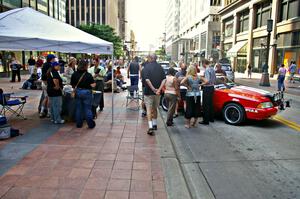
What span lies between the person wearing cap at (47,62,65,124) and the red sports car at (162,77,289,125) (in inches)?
184

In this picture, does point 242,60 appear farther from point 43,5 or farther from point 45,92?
point 45,92

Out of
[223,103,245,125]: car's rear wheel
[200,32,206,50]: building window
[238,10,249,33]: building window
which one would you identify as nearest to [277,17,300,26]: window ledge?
[238,10,249,33]: building window

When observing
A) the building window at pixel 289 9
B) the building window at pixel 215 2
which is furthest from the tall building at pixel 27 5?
the building window at pixel 215 2

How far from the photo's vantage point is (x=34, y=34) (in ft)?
24.7

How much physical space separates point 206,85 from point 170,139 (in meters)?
2.39

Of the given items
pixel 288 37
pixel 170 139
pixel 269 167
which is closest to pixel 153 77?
pixel 170 139

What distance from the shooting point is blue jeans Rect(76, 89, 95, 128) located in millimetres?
7332

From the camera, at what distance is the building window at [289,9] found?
90.8ft

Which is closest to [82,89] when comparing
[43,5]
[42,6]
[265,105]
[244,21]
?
[265,105]

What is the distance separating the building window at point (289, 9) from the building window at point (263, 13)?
2.62 metres

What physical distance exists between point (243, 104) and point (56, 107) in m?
5.32

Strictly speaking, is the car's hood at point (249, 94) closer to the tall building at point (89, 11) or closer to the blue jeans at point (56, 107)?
the blue jeans at point (56, 107)

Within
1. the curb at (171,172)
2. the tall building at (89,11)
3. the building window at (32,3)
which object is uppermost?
the tall building at (89,11)

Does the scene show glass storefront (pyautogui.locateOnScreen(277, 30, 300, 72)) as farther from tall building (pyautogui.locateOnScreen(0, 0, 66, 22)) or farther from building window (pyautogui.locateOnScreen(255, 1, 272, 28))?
tall building (pyautogui.locateOnScreen(0, 0, 66, 22))
